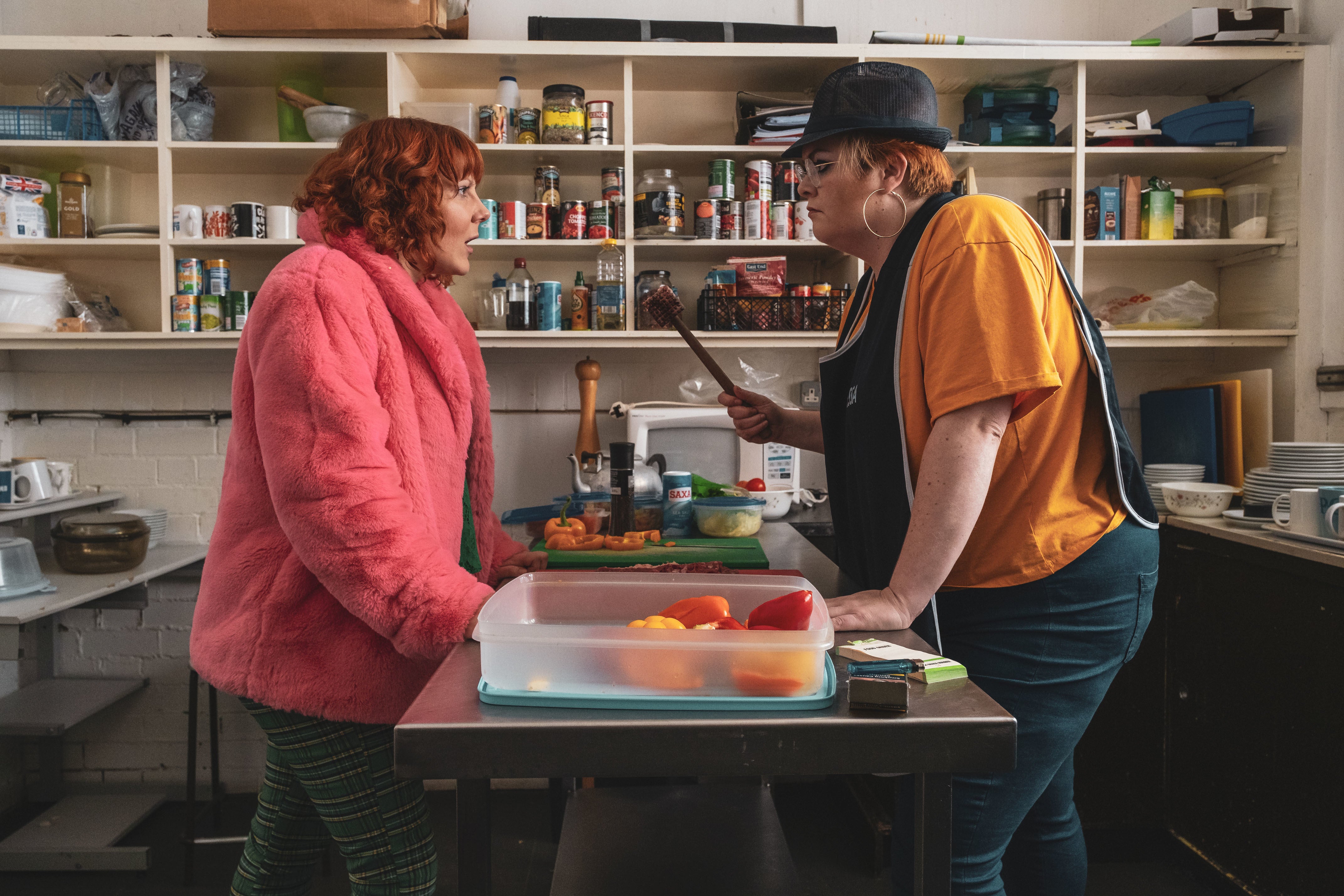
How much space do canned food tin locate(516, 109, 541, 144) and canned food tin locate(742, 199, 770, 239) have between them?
0.72m

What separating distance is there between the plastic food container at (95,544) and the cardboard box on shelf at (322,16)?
154cm

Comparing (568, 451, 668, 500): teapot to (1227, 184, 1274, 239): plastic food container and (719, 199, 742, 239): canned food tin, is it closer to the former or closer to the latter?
(719, 199, 742, 239): canned food tin

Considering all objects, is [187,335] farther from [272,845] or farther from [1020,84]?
[1020,84]

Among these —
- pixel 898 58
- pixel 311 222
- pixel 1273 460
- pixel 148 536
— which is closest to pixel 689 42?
pixel 898 58

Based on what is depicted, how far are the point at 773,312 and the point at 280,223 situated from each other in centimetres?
163

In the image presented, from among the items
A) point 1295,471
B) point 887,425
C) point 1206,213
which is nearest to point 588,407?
point 887,425

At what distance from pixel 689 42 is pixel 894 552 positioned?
2154 mm

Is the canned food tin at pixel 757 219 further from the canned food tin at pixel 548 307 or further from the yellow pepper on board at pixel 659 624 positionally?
the yellow pepper on board at pixel 659 624

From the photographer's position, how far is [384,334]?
133 cm

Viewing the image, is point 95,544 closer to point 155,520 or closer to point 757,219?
point 155,520

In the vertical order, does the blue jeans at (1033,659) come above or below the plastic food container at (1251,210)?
below

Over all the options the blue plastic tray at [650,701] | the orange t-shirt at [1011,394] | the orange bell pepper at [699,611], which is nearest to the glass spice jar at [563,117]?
the orange t-shirt at [1011,394]

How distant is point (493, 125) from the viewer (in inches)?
113

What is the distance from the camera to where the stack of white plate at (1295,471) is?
2.32 m
